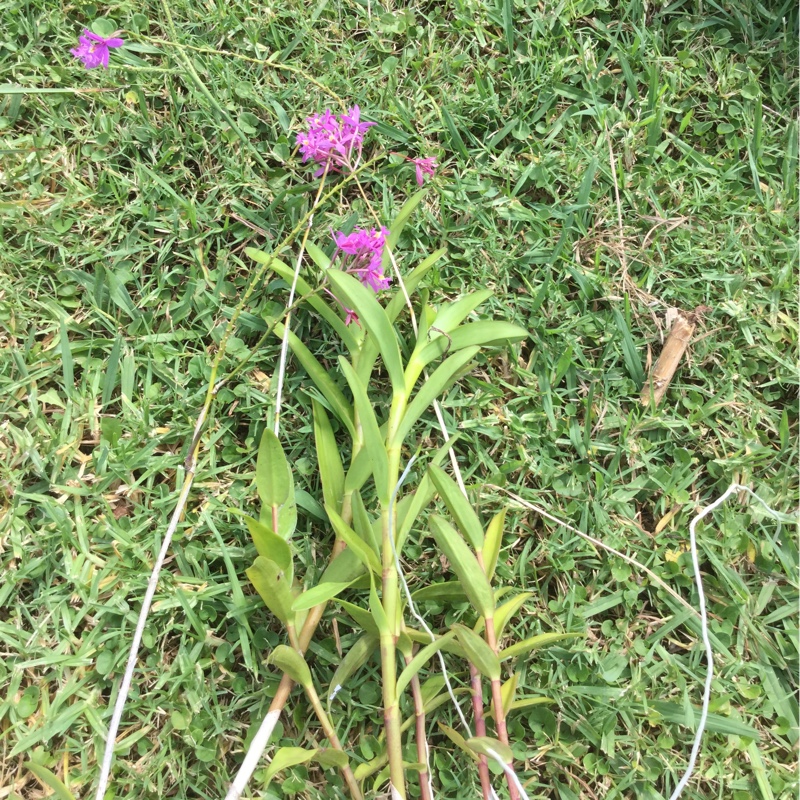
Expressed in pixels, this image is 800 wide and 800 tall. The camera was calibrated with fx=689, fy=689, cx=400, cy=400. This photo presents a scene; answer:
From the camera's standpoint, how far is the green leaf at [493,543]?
1271 mm

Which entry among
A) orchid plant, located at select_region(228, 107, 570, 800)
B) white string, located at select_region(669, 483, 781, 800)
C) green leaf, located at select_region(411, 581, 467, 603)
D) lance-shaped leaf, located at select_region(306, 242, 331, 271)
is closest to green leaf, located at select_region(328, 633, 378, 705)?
orchid plant, located at select_region(228, 107, 570, 800)

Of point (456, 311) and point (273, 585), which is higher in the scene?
point (456, 311)

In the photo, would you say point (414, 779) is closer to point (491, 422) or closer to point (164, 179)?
point (491, 422)

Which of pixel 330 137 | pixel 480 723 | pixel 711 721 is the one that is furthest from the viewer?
pixel 330 137

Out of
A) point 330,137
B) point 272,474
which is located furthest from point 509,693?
point 330,137

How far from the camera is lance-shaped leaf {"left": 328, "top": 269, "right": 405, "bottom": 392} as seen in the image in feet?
4.04

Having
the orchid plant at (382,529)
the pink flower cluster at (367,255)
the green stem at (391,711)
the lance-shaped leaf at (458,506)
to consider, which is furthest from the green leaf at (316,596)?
the pink flower cluster at (367,255)

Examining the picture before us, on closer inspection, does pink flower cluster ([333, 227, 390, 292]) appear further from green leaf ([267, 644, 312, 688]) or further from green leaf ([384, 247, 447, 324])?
green leaf ([267, 644, 312, 688])

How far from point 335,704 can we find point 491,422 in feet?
2.08

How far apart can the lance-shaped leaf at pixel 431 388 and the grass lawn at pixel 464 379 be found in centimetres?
16

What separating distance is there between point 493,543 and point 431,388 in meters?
0.31

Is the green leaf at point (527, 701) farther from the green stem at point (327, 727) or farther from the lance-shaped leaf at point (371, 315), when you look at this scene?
the lance-shaped leaf at point (371, 315)

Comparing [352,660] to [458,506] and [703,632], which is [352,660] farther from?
[703,632]

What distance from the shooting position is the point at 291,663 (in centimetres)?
117
